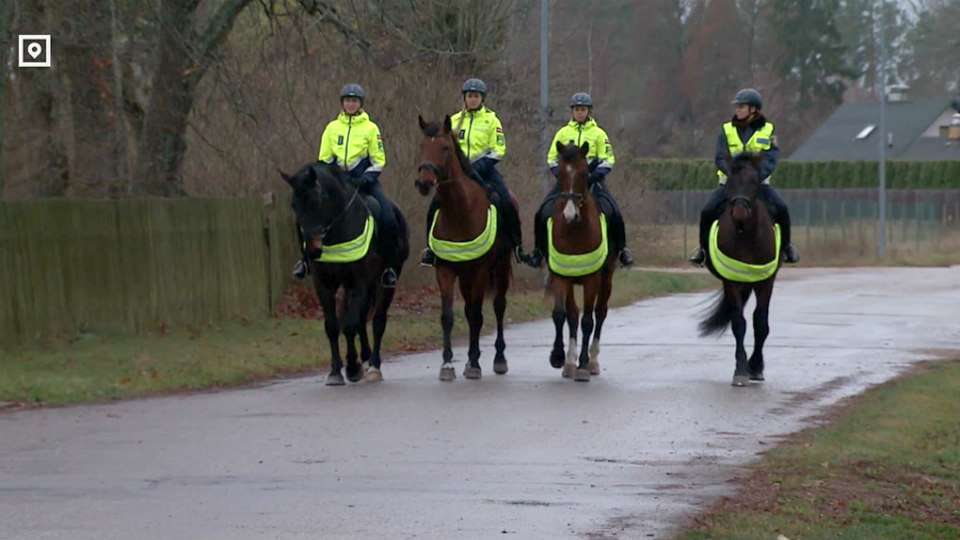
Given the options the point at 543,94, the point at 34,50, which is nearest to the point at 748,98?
the point at 34,50

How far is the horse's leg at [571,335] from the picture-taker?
1614 cm

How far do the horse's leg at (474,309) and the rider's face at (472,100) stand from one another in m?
1.64

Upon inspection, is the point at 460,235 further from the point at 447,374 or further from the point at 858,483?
the point at 858,483

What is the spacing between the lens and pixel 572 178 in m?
15.7

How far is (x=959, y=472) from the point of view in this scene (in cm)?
1099

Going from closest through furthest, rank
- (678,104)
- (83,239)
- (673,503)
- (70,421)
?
1. (673,503)
2. (70,421)
3. (83,239)
4. (678,104)

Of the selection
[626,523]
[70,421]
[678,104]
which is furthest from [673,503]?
[678,104]

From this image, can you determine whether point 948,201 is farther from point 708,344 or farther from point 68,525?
point 68,525

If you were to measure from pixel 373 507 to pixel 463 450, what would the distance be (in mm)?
2197

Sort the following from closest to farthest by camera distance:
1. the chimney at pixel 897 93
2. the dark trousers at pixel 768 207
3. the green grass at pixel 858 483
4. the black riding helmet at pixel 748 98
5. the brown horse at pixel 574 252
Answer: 1. the green grass at pixel 858 483
2. the brown horse at pixel 574 252
3. the black riding helmet at pixel 748 98
4. the dark trousers at pixel 768 207
5. the chimney at pixel 897 93

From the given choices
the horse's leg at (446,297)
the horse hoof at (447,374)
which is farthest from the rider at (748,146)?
the horse hoof at (447,374)

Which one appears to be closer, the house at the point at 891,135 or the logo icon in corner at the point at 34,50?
the logo icon in corner at the point at 34,50

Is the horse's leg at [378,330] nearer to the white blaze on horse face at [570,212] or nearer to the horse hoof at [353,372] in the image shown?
the horse hoof at [353,372]

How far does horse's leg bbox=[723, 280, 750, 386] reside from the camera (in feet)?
51.5
